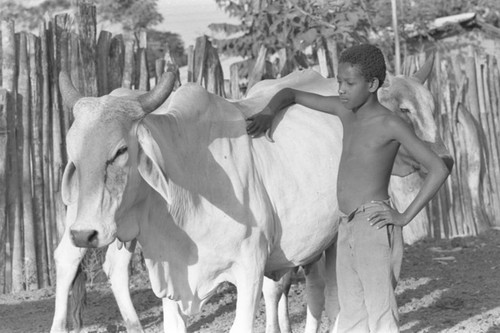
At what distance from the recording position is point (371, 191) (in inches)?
175

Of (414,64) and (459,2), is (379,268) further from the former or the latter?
(459,2)

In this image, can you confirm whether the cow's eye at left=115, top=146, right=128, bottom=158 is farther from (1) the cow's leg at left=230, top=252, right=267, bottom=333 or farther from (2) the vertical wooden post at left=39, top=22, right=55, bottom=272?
(2) the vertical wooden post at left=39, top=22, right=55, bottom=272

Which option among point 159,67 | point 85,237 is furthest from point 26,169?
point 85,237

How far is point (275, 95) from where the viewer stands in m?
5.43

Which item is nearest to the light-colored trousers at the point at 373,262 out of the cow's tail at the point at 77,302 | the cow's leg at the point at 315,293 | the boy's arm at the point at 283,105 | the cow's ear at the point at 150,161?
the boy's arm at the point at 283,105

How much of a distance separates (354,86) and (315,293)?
2242mm

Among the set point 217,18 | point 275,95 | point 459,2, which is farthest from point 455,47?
point 217,18

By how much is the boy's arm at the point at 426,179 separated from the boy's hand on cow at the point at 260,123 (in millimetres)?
1061

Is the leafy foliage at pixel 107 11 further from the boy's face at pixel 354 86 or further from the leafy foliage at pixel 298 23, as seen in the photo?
the boy's face at pixel 354 86

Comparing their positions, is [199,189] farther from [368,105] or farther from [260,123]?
[368,105]

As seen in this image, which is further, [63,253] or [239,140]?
[63,253]

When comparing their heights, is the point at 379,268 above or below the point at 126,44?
below

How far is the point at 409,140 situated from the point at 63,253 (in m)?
2.60

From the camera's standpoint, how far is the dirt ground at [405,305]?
22.5 ft
